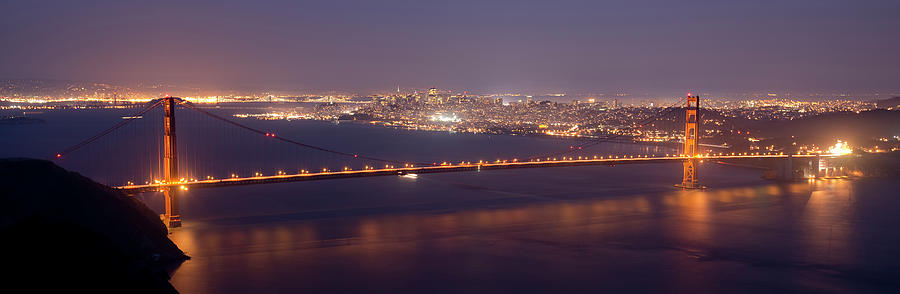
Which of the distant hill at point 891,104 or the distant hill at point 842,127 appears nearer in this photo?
the distant hill at point 842,127

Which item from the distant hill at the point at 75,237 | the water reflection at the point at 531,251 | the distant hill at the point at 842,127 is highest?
the distant hill at the point at 842,127

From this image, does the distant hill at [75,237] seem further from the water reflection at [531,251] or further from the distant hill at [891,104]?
the distant hill at [891,104]

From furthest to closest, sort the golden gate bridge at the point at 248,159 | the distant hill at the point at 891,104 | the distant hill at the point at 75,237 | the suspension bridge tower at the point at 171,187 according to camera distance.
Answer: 1. the distant hill at the point at 891,104
2. the golden gate bridge at the point at 248,159
3. the suspension bridge tower at the point at 171,187
4. the distant hill at the point at 75,237

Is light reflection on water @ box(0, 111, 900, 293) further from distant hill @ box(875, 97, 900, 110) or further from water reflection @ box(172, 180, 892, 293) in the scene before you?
distant hill @ box(875, 97, 900, 110)

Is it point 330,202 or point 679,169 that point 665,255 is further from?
point 679,169

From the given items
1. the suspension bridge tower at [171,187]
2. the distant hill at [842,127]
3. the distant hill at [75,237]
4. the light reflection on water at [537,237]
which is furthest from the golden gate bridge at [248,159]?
the distant hill at [842,127]

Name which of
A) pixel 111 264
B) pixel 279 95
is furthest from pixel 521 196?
pixel 279 95

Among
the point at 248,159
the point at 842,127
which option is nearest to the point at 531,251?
the point at 248,159
